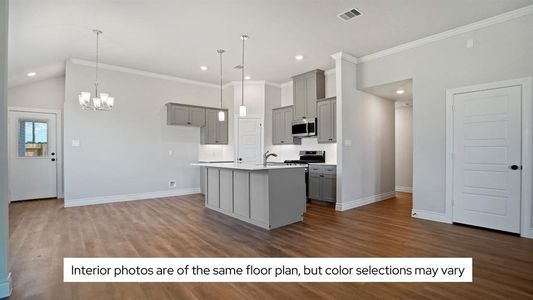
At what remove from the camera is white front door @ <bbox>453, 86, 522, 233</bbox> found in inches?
140

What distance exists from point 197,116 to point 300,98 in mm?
2686

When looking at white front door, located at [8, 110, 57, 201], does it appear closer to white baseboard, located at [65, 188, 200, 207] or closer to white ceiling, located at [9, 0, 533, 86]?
white ceiling, located at [9, 0, 533, 86]

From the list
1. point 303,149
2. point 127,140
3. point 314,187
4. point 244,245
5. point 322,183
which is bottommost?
point 244,245

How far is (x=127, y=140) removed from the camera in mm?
5996

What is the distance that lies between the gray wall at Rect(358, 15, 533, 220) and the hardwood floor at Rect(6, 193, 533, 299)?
784 millimetres

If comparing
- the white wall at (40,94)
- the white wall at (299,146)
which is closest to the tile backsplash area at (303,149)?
the white wall at (299,146)

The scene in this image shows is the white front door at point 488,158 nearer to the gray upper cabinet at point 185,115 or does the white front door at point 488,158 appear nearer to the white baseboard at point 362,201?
the white baseboard at point 362,201

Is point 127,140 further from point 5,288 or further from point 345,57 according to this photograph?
point 345,57

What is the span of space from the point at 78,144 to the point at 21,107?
1.98 m

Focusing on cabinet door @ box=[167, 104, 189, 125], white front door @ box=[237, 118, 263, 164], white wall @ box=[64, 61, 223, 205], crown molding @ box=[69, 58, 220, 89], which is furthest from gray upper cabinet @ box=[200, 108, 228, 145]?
crown molding @ box=[69, 58, 220, 89]

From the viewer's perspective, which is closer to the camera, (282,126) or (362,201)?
(362,201)

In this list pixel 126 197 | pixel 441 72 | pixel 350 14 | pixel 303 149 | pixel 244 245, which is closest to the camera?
pixel 244 245

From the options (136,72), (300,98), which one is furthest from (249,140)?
(136,72)

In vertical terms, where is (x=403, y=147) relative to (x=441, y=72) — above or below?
below
